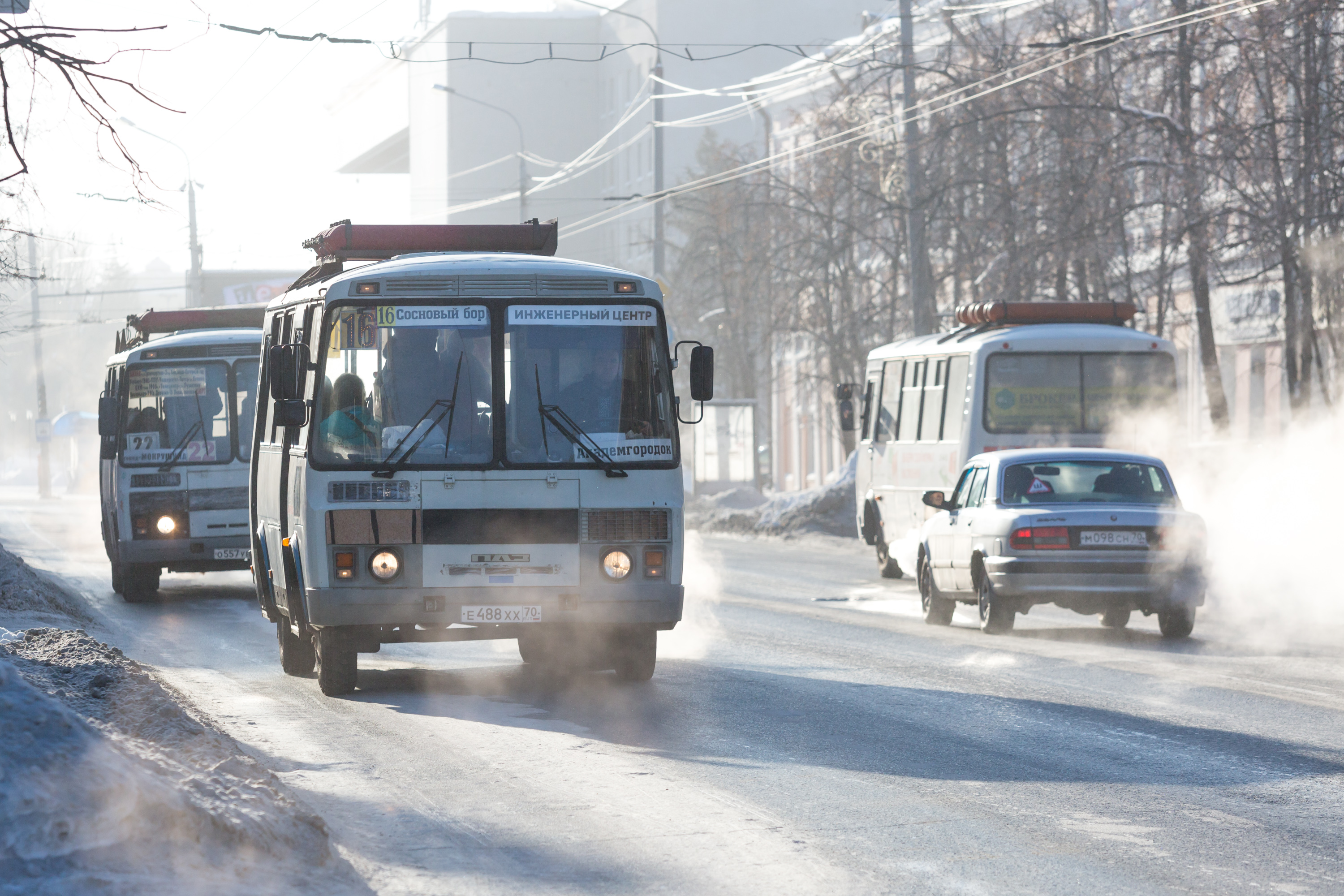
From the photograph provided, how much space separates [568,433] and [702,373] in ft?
2.92

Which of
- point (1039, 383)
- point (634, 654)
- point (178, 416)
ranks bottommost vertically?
point (634, 654)

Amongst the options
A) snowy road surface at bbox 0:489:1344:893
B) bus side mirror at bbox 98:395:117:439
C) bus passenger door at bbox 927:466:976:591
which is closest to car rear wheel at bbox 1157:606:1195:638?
snowy road surface at bbox 0:489:1344:893

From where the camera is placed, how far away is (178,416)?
19953mm

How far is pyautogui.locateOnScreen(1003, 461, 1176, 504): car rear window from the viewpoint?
51.6ft

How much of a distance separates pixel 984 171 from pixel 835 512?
770 centimetres

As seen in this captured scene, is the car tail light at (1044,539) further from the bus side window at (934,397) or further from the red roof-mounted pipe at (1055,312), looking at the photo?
the bus side window at (934,397)

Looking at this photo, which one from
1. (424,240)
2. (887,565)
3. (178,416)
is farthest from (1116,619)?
(178,416)

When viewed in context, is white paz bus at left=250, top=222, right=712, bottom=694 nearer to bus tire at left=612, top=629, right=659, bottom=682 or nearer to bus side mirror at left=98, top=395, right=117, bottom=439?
bus tire at left=612, top=629, right=659, bottom=682

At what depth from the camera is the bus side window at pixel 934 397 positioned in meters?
22.5

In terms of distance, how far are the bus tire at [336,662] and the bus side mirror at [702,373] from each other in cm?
264

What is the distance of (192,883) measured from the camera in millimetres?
5590

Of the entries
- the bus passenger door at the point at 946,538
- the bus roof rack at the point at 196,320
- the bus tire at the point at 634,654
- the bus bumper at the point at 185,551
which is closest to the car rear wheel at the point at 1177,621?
the bus passenger door at the point at 946,538

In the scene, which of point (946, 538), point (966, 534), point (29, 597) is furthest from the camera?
point (946, 538)

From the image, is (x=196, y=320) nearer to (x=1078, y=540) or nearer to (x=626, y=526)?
(x=1078, y=540)
